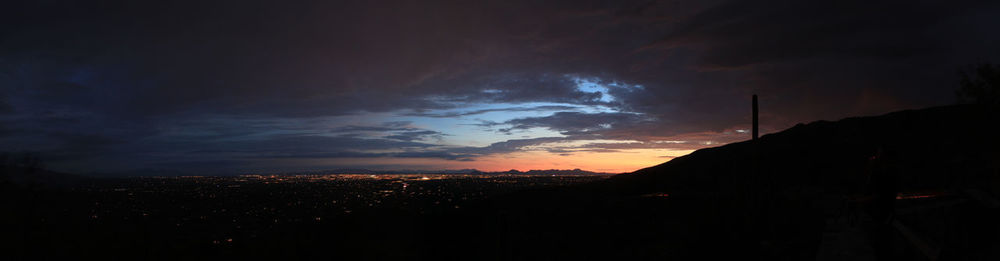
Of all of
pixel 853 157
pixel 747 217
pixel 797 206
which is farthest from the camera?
pixel 853 157

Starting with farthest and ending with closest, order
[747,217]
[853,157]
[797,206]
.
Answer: [853,157]
[797,206]
[747,217]

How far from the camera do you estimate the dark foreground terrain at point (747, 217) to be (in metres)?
9.59

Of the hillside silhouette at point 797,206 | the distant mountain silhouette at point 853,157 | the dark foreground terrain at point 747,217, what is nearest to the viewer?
the hillside silhouette at point 797,206

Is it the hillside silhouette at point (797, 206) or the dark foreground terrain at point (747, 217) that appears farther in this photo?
the dark foreground terrain at point (747, 217)

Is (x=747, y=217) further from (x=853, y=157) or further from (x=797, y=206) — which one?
(x=853, y=157)

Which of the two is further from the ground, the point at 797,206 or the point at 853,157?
the point at 853,157

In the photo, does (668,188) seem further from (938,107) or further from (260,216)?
(260,216)

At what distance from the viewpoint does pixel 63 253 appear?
2602 cm

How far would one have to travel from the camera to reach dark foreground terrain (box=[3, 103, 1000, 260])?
9586 mm

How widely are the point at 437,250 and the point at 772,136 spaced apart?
1525 inches

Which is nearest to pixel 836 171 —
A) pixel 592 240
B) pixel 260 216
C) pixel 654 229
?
pixel 654 229

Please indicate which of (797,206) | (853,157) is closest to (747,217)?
(797,206)

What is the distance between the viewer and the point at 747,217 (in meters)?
16.2

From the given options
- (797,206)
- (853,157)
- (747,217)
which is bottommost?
(797,206)
